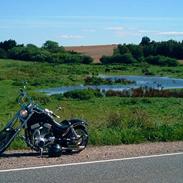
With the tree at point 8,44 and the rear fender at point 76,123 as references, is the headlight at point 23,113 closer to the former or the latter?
the rear fender at point 76,123

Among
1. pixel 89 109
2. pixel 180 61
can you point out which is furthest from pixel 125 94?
pixel 180 61

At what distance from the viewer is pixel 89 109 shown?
1711 inches

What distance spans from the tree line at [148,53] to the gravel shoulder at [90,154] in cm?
11363

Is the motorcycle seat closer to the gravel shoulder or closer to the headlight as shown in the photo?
the gravel shoulder

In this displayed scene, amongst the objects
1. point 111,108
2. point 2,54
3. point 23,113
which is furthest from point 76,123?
point 2,54

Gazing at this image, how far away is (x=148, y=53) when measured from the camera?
130 meters

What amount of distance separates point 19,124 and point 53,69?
9810 cm

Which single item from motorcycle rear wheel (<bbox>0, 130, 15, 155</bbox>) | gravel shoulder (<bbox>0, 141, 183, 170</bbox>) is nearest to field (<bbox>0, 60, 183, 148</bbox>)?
gravel shoulder (<bbox>0, 141, 183, 170</bbox>)

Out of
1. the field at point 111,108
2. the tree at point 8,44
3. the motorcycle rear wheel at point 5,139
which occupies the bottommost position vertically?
the field at point 111,108

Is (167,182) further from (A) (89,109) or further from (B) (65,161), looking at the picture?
(A) (89,109)

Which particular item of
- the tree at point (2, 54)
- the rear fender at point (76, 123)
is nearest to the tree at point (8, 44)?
the tree at point (2, 54)

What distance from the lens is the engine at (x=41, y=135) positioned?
947 centimetres

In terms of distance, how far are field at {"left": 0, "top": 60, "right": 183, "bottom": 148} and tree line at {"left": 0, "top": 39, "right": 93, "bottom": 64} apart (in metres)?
6.97

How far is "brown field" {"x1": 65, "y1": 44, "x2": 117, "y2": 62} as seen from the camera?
130500mm
